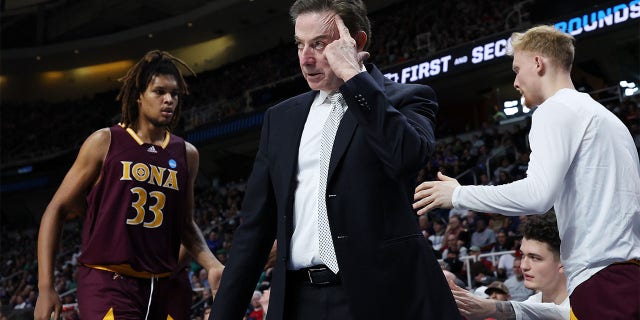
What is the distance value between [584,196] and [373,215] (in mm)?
785

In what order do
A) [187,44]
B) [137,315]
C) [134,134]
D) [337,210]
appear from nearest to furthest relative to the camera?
[337,210]
[137,315]
[134,134]
[187,44]

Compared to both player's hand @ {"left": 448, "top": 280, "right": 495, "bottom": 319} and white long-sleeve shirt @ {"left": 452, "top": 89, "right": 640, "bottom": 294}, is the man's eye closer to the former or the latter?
white long-sleeve shirt @ {"left": 452, "top": 89, "right": 640, "bottom": 294}

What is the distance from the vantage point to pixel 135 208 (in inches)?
139

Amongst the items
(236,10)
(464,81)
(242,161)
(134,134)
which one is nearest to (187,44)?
(236,10)

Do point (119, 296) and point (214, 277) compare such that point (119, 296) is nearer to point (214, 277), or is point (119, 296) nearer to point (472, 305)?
point (214, 277)

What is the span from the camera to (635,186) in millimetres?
2426

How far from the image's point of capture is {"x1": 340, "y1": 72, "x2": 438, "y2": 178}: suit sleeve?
1.96 meters

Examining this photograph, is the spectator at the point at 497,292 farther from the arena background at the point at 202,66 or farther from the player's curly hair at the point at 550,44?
the arena background at the point at 202,66

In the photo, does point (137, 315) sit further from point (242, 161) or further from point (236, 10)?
point (236, 10)

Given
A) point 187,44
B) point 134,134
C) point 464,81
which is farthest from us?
point 187,44

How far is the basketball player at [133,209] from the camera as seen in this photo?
3.39m

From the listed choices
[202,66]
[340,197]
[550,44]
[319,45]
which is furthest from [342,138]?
[202,66]

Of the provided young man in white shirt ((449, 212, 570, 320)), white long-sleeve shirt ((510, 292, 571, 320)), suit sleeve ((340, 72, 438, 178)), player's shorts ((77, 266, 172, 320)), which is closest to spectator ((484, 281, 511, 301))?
young man in white shirt ((449, 212, 570, 320))

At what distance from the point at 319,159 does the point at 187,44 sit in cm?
2791
